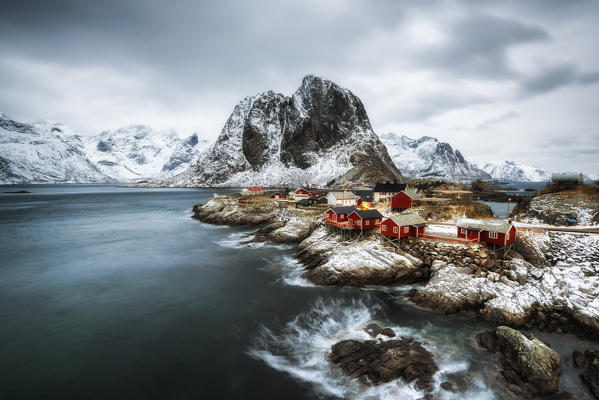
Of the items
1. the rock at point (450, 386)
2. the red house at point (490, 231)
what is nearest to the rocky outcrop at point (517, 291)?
the red house at point (490, 231)

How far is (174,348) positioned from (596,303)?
28.8 metres

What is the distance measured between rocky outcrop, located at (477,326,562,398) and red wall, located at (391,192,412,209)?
32.8m

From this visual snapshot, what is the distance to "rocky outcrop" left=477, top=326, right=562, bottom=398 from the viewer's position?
13.4 m

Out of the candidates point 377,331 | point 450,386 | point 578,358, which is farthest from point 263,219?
point 578,358

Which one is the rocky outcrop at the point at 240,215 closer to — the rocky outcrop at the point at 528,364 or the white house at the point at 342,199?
the white house at the point at 342,199

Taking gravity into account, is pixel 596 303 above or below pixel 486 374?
above

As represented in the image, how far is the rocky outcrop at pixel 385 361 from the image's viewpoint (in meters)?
14.3

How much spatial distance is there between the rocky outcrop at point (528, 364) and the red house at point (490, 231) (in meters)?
12.5

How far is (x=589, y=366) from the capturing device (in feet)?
48.2

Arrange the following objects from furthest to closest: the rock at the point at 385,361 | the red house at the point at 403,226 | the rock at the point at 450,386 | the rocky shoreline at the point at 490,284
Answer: the red house at the point at 403,226 < the rocky shoreline at the point at 490,284 < the rock at the point at 385,361 < the rock at the point at 450,386

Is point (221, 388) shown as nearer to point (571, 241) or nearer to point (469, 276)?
point (469, 276)

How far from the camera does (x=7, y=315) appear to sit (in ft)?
73.6

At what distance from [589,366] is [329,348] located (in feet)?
45.8

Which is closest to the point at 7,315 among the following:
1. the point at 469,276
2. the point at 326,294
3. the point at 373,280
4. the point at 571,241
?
the point at 326,294
